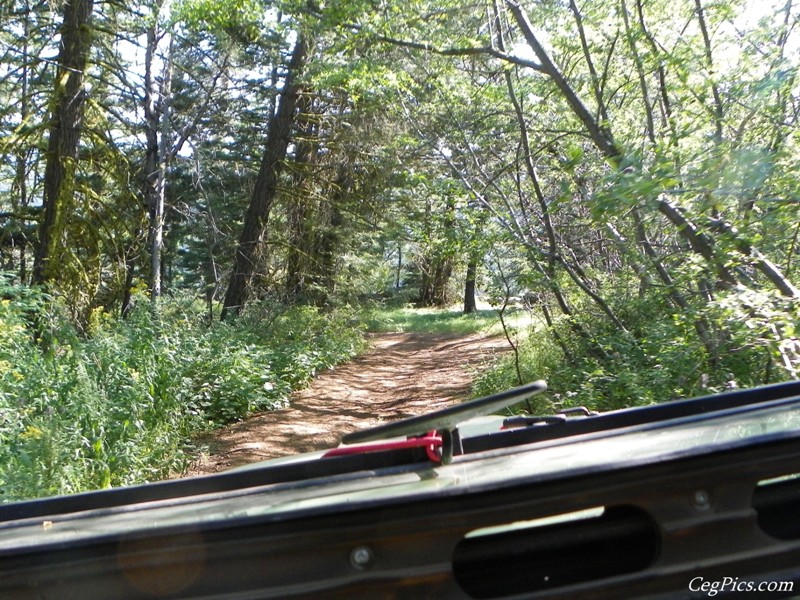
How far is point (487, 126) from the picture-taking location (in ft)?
40.6

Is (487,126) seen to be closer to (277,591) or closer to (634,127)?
(634,127)

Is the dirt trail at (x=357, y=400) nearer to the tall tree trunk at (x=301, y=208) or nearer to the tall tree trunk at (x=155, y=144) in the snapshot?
the tall tree trunk at (x=301, y=208)

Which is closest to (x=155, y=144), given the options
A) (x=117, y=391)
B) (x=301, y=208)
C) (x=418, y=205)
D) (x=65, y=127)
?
(x=65, y=127)

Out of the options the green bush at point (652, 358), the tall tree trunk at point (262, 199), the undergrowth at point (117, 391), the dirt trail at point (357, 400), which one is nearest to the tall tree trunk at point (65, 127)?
the undergrowth at point (117, 391)

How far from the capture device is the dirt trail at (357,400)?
10477mm

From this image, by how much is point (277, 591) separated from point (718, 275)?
269 inches

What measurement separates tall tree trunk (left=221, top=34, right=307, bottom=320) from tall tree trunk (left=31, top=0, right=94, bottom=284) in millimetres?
5456

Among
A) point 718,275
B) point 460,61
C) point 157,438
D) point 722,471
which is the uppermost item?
point 460,61

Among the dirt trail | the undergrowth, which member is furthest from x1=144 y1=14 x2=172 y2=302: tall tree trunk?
the dirt trail

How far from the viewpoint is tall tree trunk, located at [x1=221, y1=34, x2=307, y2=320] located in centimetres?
1939

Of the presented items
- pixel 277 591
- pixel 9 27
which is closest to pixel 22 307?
pixel 277 591

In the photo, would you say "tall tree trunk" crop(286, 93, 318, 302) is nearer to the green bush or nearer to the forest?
the forest

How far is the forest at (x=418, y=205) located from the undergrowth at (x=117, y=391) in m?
0.04

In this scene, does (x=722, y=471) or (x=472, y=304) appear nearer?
(x=722, y=471)
